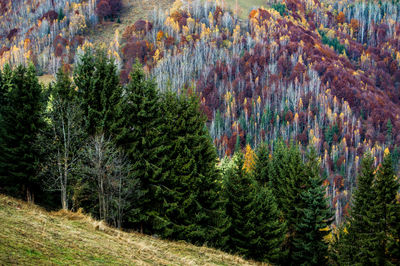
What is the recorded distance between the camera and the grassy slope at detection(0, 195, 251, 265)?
41.2 feet

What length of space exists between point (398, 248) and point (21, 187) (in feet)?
114

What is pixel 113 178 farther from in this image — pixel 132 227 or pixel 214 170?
pixel 214 170

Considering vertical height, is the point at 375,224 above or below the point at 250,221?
above

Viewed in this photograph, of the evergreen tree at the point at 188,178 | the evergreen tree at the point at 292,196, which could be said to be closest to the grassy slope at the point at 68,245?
the evergreen tree at the point at 188,178

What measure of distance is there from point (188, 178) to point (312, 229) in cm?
1738

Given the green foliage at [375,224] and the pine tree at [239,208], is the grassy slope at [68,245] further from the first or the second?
the green foliage at [375,224]

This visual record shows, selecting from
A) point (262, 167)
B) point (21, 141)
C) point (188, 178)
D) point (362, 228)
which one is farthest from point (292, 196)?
point (21, 141)

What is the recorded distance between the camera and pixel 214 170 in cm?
3203

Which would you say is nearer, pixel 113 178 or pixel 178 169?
pixel 113 178

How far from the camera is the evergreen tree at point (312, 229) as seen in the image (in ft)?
125

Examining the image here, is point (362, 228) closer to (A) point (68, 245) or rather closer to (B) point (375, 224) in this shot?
(B) point (375, 224)

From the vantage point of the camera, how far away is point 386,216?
112ft

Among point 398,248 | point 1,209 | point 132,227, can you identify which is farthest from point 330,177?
point 1,209

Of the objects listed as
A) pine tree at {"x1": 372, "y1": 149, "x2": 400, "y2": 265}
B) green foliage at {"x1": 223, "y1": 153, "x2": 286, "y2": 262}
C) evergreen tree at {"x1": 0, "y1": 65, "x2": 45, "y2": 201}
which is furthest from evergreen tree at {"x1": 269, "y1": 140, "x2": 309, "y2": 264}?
evergreen tree at {"x1": 0, "y1": 65, "x2": 45, "y2": 201}
